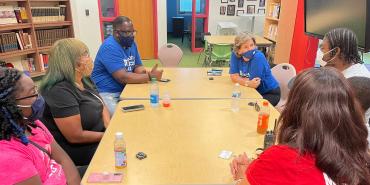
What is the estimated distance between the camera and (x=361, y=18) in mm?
2775

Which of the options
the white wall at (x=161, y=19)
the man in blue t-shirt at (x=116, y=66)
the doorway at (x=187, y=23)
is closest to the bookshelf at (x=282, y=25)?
the doorway at (x=187, y=23)

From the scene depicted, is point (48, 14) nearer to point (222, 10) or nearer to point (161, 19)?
point (161, 19)

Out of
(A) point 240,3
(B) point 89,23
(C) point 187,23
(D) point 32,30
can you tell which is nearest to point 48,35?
(D) point 32,30

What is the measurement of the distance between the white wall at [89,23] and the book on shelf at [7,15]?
1.35m

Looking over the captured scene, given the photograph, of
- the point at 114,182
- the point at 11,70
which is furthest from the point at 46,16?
the point at 114,182

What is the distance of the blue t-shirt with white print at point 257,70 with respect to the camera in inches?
117

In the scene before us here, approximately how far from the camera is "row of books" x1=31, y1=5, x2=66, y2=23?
5105 mm

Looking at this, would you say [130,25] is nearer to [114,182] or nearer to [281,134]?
[114,182]

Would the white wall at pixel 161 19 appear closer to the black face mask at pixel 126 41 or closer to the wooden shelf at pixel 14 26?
the wooden shelf at pixel 14 26

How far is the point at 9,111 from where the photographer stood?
3.98 ft

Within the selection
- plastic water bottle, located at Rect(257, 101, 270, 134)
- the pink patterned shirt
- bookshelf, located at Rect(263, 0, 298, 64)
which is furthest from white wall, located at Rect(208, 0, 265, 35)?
the pink patterned shirt

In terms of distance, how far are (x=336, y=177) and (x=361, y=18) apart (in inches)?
95.5

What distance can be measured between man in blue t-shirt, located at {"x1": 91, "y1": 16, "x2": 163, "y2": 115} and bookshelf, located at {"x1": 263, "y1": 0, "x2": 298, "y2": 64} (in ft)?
10.8

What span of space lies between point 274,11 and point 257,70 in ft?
11.7
